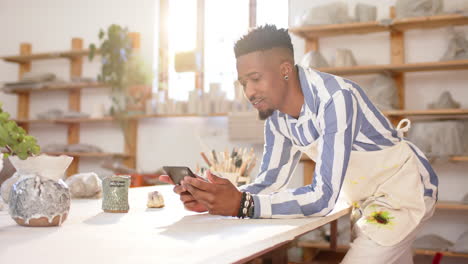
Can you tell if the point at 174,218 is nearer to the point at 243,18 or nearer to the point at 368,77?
the point at 368,77

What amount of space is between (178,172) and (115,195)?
169mm

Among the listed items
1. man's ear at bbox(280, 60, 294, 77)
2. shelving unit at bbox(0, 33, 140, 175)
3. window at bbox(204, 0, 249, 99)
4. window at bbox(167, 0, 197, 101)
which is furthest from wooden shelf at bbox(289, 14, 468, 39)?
man's ear at bbox(280, 60, 294, 77)

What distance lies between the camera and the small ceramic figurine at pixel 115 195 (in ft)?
4.23

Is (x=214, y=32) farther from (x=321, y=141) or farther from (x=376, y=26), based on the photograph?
(x=321, y=141)

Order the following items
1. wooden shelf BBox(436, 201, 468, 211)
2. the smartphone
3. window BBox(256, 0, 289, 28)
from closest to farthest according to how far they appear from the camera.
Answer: the smartphone, wooden shelf BBox(436, 201, 468, 211), window BBox(256, 0, 289, 28)

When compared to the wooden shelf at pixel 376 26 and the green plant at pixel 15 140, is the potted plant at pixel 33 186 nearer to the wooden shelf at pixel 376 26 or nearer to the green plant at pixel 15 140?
the green plant at pixel 15 140

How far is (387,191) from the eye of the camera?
4.73 ft

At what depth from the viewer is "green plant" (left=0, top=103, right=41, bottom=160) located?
955 mm

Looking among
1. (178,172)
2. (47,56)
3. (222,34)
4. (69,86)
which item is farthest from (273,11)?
(178,172)

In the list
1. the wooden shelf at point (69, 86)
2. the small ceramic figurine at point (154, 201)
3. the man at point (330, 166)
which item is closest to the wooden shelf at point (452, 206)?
the man at point (330, 166)

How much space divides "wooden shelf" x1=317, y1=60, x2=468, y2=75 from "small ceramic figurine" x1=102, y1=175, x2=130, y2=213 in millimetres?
3104

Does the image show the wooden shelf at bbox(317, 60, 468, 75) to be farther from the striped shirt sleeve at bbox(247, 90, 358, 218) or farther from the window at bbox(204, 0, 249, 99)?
the striped shirt sleeve at bbox(247, 90, 358, 218)

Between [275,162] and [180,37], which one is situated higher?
[180,37]

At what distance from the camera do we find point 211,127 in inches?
199
